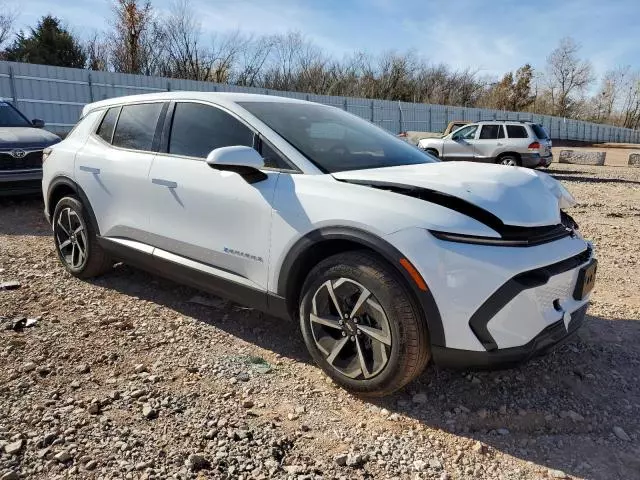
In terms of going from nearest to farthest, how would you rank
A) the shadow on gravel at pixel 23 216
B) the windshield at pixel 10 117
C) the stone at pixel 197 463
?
1. the stone at pixel 197 463
2. the shadow on gravel at pixel 23 216
3. the windshield at pixel 10 117

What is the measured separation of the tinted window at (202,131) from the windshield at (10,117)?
5972mm

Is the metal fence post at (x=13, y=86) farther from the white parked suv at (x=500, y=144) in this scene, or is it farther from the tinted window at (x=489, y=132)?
the tinted window at (x=489, y=132)

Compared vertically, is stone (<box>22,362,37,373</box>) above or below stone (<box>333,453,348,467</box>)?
above

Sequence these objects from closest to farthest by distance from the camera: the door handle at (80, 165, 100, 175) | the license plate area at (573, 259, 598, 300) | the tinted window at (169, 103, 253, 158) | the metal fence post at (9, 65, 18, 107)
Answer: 1. the license plate area at (573, 259, 598, 300)
2. the tinted window at (169, 103, 253, 158)
3. the door handle at (80, 165, 100, 175)
4. the metal fence post at (9, 65, 18, 107)

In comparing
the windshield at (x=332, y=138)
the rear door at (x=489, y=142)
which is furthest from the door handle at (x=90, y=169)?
the rear door at (x=489, y=142)

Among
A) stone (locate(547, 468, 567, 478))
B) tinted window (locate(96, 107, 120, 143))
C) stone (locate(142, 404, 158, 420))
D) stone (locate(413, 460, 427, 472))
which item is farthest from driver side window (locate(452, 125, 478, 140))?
stone (locate(142, 404, 158, 420))

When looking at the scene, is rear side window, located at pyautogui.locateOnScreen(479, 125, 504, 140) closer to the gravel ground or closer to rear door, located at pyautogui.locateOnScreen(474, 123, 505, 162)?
rear door, located at pyautogui.locateOnScreen(474, 123, 505, 162)

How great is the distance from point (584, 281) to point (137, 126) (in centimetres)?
331

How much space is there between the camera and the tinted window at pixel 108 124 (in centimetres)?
424

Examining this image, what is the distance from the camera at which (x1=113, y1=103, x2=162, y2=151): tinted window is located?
3854 millimetres

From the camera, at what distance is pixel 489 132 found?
15.5 metres

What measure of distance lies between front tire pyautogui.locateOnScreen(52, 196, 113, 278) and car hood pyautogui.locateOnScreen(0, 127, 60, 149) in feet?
11.2

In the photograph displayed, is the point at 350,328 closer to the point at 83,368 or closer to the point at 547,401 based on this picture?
the point at 547,401

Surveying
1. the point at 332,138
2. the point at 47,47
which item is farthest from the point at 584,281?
the point at 47,47
